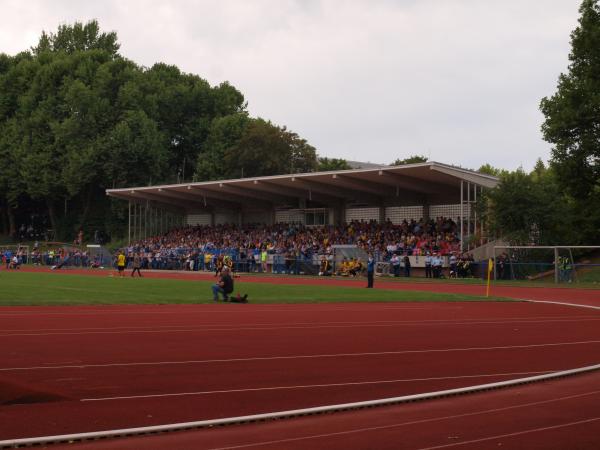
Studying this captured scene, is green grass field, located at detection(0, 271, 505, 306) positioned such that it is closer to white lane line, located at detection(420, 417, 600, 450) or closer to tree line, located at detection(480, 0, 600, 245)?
tree line, located at detection(480, 0, 600, 245)

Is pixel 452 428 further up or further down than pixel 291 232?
further down

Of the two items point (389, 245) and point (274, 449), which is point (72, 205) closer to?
point (389, 245)

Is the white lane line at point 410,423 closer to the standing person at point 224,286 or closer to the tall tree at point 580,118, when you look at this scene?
the standing person at point 224,286

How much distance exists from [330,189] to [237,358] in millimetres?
46065

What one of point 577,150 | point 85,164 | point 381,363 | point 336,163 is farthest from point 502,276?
point 336,163

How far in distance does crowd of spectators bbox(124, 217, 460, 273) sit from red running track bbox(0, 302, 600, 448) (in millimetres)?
28769

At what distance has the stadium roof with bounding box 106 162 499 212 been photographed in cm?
5006

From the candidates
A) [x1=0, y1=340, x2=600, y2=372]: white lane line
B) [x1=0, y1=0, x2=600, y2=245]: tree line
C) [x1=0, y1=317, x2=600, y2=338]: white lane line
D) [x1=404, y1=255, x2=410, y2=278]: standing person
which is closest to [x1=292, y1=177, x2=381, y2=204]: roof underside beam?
[x1=404, y1=255, x2=410, y2=278]: standing person

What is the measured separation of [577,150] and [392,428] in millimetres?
46987

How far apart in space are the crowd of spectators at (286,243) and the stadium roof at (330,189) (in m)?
2.22

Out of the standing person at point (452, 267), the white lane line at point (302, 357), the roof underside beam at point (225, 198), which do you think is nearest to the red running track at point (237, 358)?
the white lane line at point (302, 357)

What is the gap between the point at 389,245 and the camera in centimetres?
5059

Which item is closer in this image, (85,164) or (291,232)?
(291,232)

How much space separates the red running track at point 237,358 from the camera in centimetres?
878
